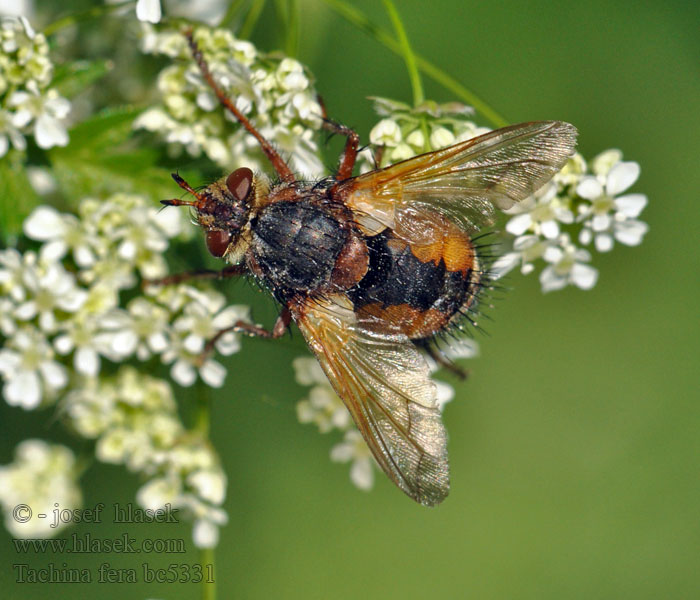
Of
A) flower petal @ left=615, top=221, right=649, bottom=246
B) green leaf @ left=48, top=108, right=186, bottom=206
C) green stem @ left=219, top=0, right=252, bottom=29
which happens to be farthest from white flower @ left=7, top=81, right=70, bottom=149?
flower petal @ left=615, top=221, right=649, bottom=246

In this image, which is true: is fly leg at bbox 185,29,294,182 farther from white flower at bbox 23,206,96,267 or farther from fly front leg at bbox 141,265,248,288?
white flower at bbox 23,206,96,267

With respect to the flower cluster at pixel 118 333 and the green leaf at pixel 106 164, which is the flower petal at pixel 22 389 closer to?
the flower cluster at pixel 118 333

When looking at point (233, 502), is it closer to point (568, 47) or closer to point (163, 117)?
point (163, 117)

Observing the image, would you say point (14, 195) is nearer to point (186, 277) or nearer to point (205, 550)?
point (186, 277)

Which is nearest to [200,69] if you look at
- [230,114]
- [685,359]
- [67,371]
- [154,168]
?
[230,114]

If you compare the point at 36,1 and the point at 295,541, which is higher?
the point at 36,1

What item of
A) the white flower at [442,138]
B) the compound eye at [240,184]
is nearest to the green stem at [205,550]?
the compound eye at [240,184]
